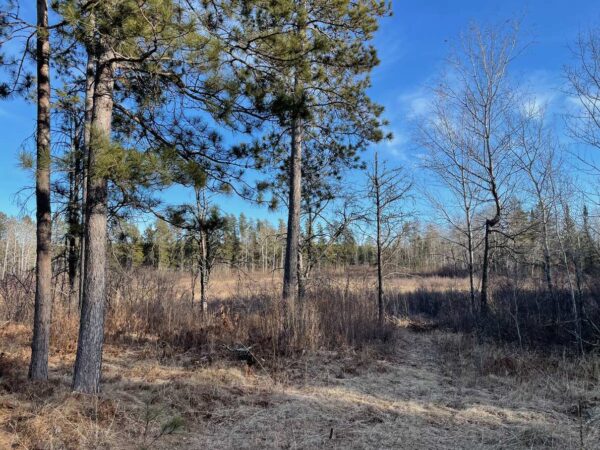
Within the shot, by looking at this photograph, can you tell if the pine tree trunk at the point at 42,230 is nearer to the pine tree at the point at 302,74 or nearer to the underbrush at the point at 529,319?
the pine tree at the point at 302,74

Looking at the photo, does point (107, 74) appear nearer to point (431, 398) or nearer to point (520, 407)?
point (431, 398)

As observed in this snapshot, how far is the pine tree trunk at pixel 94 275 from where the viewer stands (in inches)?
166

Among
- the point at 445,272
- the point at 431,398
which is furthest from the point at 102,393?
the point at 445,272

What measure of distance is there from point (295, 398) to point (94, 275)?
2749 millimetres

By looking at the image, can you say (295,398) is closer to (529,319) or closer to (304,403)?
(304,403)

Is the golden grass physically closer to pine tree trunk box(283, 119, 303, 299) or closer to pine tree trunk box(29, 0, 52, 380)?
pine tree trunk box(29, 0, 52, 380)

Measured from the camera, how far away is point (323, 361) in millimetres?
6820

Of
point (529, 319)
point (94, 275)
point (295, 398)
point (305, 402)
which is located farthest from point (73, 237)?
point (529, 319)

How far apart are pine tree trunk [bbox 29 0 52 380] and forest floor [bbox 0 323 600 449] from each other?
30 centimetres

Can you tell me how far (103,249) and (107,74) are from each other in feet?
6.22

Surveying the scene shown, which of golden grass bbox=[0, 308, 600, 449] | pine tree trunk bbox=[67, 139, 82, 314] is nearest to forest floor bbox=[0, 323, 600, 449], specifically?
golden grass bbox=[0, 308, 600, 449]

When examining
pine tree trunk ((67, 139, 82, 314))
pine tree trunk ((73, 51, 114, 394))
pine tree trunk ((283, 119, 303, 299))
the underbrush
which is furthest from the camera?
pine tree trunk ((283, 119, 303, 299))

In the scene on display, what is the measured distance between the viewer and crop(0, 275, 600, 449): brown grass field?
3678 millimetres

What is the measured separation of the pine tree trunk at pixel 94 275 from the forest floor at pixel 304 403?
257 millimetres
